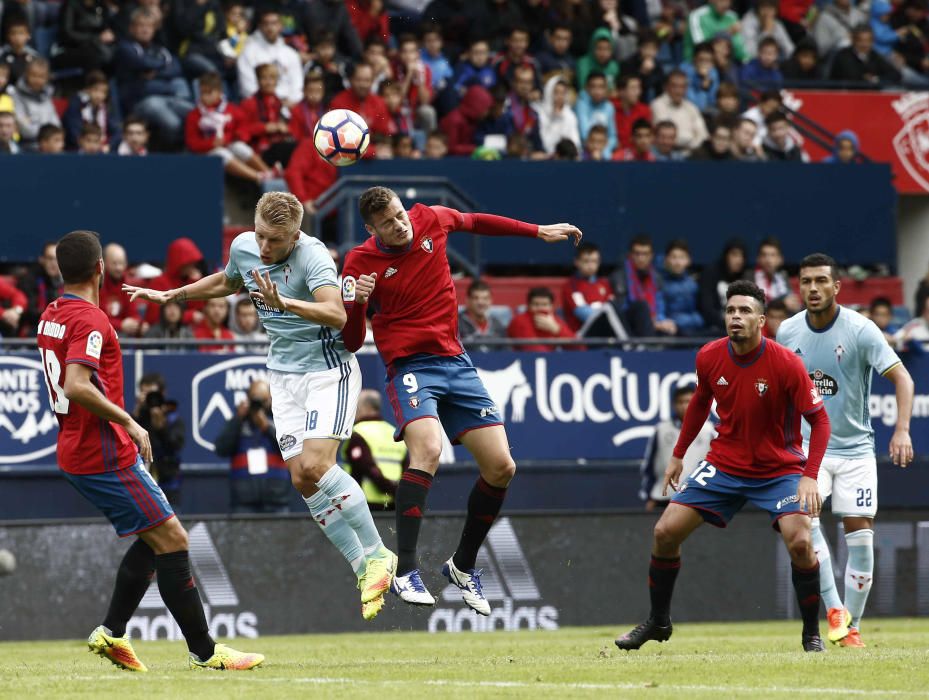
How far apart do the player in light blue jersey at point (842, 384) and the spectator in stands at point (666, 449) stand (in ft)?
13.9


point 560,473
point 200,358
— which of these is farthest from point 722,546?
point 200,358

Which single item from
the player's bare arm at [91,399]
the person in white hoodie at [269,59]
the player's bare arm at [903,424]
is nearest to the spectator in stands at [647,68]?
the person in white hoodie at [269,59]

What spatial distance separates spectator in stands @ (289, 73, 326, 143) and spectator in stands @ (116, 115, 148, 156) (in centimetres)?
176

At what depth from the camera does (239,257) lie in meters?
9.23

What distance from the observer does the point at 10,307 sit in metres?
15.1

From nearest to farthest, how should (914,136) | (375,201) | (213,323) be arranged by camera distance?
1. (375,201)
2. (213,323)
3. (914,136)

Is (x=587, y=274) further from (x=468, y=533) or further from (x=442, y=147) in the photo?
(x=468, y=533)

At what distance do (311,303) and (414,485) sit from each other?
4.26 ft

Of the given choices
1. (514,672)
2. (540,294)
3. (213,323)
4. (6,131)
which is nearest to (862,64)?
(540,294)

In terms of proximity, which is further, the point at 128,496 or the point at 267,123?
the point at 267,123

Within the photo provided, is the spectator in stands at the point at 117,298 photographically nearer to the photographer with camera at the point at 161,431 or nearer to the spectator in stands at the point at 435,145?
the photographer with camera at the point at 161,431

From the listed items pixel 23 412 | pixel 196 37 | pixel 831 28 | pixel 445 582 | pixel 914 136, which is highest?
pixel 831 28

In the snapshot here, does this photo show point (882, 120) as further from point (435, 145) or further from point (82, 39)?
point (82, 39)

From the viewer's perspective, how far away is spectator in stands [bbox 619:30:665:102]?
20.6 m
